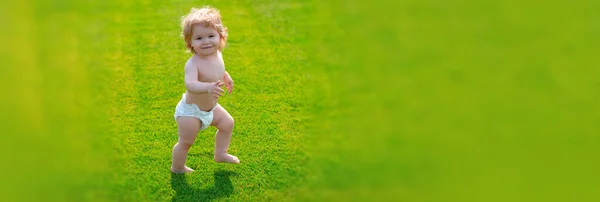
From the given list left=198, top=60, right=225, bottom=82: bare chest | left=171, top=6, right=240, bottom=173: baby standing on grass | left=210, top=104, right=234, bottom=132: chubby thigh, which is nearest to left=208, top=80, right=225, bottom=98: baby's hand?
left=171, top=6, right=240, bottom=173: baby standing on grass

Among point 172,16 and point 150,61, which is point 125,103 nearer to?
point 150,61

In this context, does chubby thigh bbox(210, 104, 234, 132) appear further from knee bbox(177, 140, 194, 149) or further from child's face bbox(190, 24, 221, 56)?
child's face bbox(190, 24, 221, 56)

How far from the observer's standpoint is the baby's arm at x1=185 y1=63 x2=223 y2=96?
490 cm

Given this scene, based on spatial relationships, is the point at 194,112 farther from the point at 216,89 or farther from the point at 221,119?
the point at 216,89

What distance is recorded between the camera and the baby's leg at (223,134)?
17.7ft

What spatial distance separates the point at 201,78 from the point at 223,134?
0.61 m

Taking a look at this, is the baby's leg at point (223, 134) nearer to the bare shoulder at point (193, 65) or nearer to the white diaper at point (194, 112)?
the white diaper at point (194, 112)

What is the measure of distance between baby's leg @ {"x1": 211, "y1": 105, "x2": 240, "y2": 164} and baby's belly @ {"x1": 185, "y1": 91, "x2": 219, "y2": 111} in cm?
15

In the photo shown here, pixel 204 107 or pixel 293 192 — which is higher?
pixel 204 107

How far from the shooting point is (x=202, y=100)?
5.15 meters

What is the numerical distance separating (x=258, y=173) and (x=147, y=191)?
0.87 metres

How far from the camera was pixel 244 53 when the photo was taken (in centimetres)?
713

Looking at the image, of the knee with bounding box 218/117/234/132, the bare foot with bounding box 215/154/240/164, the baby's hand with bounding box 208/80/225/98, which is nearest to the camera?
the baby's hand with bounding box 208/80/225/98

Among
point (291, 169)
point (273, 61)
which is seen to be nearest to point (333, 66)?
point (273, 61)
